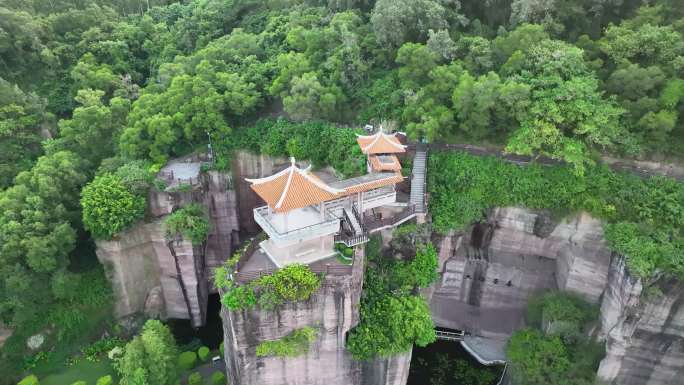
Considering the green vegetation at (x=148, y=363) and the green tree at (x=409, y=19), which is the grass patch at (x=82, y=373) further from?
the green tree at (x=409, y=19)

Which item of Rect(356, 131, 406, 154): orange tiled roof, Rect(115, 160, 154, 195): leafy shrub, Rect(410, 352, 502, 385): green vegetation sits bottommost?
Rect(410, 352, 502, 385): green vegetation

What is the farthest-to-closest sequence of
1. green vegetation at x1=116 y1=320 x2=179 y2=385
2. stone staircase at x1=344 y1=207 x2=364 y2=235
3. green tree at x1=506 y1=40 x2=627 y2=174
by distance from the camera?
green tree at x1=506 y1=40 x2=627 y2=174
stone staircase at x1=344 y1=207 x2=364 y2=235
green vegetation at x1=116 y1=320 x2=179 y2=385

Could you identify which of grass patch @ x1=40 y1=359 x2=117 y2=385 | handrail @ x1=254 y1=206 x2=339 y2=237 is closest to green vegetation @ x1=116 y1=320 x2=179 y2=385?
grass patch @ x1=40 y1=359 x2=117 y2=385

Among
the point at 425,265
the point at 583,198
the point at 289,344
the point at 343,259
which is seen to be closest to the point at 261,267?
the point at 289,344

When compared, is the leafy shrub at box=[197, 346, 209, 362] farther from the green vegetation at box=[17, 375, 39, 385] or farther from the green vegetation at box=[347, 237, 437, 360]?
the green vegetation at box=[347, 237, 437, 360]

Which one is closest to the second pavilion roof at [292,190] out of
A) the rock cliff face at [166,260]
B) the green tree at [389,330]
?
the green tree at [389,330]

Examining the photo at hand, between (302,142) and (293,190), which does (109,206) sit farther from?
(293,190)
